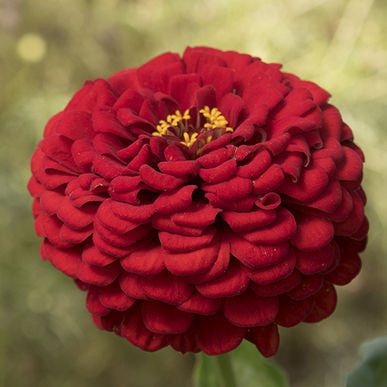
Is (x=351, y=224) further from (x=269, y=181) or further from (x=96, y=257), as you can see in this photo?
(x=96, y=257)

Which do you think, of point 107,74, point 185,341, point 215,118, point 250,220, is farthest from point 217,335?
point 107,74

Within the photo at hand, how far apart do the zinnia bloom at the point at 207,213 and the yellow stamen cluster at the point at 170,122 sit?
0.08ft

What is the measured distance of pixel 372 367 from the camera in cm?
67

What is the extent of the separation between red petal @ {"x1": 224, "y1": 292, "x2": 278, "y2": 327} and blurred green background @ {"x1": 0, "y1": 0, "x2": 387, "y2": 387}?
0.82 meters

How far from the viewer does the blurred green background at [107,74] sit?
1.18m

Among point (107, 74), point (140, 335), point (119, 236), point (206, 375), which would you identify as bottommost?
point (206, 375)

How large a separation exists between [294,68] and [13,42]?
2.74 feet

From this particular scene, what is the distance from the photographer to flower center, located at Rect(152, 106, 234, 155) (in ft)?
1.86

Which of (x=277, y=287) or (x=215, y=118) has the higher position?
(x=215, y=118)

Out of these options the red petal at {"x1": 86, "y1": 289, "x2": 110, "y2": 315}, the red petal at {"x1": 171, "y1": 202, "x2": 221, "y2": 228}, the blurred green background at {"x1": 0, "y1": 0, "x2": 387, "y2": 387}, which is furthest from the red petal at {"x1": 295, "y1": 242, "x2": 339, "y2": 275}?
the blurred green background at {"x1": 0, "y1": 0, "x2": 387, "y2": 387}

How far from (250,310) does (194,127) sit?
282 millimetres

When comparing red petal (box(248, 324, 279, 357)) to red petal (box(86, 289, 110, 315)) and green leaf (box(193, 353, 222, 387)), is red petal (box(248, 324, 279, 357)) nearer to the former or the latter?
red petal (box(86, 289, 110, 315))

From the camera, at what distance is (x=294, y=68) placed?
1366mm

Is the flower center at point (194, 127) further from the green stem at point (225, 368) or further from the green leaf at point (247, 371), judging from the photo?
the green leaf at point (247, 371)
